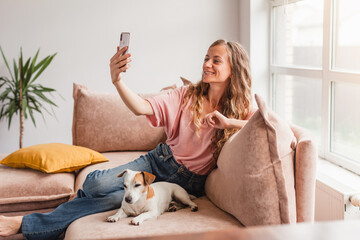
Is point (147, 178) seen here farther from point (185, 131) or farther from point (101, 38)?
point (101, 38)

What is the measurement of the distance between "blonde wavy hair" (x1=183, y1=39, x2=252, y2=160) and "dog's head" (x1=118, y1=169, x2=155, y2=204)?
0.39 metres

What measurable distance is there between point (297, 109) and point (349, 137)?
2.49ft

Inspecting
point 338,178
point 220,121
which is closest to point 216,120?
point 220,121

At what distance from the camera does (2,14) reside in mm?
3820

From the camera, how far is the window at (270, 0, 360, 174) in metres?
2.57

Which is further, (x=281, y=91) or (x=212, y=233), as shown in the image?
(x=281, y=91)

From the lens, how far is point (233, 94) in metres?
2.20

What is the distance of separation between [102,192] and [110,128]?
0.97 m

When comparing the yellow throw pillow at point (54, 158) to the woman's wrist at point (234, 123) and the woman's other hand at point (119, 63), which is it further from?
the woman's wrist at point (234, 123)

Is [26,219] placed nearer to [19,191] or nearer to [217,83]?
[19,191]

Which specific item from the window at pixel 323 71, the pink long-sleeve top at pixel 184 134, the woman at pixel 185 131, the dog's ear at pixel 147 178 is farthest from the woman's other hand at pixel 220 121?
A: the window at pixel 323 71

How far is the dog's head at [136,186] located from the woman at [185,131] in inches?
7.8

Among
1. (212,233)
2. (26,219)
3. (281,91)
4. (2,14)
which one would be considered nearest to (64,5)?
(2,14)

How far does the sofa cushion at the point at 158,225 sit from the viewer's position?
165 cm
